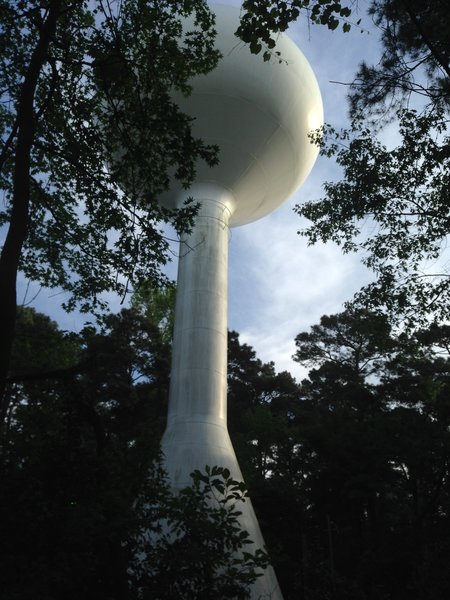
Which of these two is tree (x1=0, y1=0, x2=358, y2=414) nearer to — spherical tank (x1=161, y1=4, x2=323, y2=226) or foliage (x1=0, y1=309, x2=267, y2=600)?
foliage (x1=0, y1=309, x2=267, y2=600)

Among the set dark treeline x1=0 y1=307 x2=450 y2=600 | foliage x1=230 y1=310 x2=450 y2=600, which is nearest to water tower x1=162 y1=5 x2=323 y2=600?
dark treeline x1=0 y1=307 x2=450 y2=600

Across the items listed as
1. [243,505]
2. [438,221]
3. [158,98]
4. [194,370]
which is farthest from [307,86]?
[243,505]

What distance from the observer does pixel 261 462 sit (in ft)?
81.6

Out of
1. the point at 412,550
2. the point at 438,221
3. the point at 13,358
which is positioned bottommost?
the point at 412,550

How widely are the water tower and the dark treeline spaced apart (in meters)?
2.31

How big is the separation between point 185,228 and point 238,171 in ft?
28.2

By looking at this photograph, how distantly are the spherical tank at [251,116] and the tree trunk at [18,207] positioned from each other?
28.4 feet

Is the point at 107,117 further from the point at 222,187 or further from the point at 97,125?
the point at 222,187

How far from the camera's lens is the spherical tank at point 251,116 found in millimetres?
14031

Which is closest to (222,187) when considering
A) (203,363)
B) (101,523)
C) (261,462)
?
(203,363)

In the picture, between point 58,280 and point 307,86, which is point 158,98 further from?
point 307,86

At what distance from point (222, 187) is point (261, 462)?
14.5 m

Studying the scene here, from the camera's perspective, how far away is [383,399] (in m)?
25.2

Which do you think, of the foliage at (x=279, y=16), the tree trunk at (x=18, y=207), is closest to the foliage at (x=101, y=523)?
the tree trunk at (x=18, y=207)
